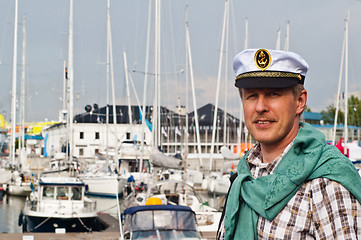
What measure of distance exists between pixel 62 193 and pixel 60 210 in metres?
1.37

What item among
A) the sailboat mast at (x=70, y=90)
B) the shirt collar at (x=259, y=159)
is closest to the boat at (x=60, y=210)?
the sailboat mast at (x=70, y=90)

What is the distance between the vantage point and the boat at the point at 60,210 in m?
22.8

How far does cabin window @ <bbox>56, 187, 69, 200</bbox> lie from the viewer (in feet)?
80.1

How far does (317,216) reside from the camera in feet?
6.85

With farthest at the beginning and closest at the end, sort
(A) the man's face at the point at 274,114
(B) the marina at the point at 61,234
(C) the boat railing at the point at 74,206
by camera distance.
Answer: (C) the boat railing at the point at 74,206, (B) the marina at the point at 61,234, (A) the man's face at the point at 274,114

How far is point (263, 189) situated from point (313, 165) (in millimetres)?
280

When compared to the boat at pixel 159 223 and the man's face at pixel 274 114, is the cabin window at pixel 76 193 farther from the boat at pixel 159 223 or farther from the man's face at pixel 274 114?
the man's face at pixel 274 114

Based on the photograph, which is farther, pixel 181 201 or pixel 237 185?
pixel 181 201

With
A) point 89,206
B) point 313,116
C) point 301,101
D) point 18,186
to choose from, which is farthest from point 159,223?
point 313,116

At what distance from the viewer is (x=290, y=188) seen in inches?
84.7

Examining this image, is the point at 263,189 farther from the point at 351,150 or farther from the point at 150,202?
the point at 351,150

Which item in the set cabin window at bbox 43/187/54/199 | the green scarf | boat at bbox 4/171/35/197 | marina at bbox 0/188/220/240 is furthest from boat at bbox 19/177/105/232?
the green scarf

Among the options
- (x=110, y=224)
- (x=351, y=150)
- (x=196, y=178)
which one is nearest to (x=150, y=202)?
(x=110, y=224)

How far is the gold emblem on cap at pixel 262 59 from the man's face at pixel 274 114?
0.37 feet
